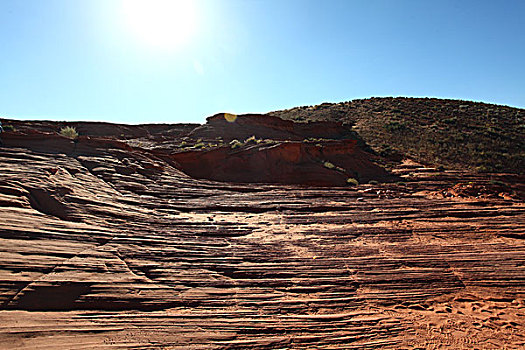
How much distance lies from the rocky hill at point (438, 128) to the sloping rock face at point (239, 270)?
23798mm

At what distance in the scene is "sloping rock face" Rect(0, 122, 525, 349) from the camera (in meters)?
3.59

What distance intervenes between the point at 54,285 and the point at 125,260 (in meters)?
1.12

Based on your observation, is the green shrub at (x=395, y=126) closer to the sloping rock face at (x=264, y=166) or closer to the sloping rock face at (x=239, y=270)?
the sloping rock face at (x=264, y=166)

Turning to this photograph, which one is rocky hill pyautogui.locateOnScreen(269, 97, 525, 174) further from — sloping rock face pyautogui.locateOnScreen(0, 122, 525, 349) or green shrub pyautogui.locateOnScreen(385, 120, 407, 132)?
sloping rock face pyautogui.locateOnScreen(0, 122, 525, 349)

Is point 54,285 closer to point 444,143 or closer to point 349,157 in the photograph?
point 349,157

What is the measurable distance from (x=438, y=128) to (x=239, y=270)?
1604 inches

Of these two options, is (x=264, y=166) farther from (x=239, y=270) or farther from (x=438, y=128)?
(x=438, y=128)

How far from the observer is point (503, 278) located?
526cm

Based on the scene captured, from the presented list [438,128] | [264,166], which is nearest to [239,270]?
[264,166]

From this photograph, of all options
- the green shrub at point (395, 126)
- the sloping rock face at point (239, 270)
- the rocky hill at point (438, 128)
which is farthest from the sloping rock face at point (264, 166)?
the green shrub at point (395, 126)

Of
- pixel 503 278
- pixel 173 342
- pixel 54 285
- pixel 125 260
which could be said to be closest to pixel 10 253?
Result: pixel 54 285

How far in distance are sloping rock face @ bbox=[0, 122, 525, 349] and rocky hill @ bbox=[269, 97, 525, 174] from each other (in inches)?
937

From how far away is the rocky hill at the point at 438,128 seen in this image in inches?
1168

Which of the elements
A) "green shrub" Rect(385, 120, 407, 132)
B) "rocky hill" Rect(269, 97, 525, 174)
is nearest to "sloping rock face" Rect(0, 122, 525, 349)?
"rocky hill" Rect(269, 97, 525, 174)
